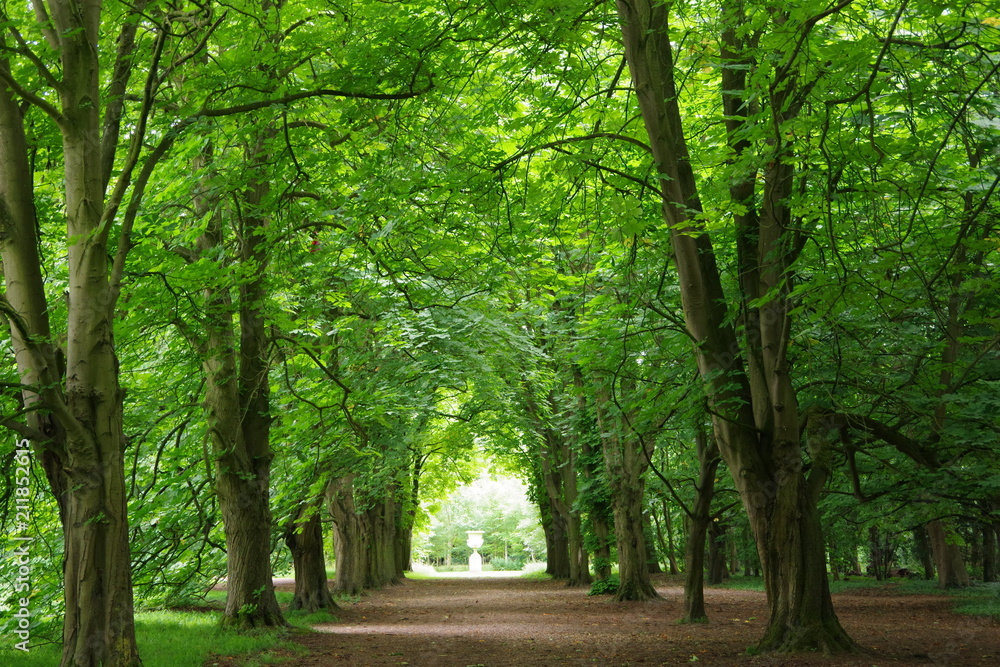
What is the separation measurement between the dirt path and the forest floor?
0.06 feet

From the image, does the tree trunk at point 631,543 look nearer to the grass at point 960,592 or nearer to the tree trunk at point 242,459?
the grass at point 960,592

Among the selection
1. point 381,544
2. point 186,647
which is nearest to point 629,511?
point 186,647

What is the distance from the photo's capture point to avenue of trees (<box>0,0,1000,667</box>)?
256 inches

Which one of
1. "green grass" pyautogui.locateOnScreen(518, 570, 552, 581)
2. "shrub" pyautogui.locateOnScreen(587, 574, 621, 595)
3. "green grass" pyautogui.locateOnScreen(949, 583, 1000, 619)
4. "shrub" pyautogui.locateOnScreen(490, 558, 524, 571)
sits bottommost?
"shrub" pyautogui.locateOnScreen(490, 558, 524, 571)

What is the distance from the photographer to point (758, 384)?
9.09 metres

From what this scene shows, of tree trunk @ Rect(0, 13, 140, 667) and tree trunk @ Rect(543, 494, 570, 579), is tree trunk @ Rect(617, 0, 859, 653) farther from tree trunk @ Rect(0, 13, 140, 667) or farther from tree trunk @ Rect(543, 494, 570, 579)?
tree trunk @ Rect(543, 494, 570, 579)

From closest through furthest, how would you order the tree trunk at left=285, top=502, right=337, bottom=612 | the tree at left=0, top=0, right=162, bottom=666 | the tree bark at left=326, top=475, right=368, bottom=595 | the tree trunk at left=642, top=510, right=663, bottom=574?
the tree at left=0, top=0, right=162, bottom=666 < the tree trunk at left=285, top=502, right=337, bottom=612 < the tree bark at left=326, top=475, right=368, bottom=595 < the tree trunk at left=642, top=510, right=663, bottom=574

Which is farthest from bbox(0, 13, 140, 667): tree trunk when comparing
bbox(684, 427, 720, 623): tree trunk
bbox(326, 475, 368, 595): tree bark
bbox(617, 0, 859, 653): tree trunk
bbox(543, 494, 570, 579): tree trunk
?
bbox(543, 494, 570, 579): tree trunk

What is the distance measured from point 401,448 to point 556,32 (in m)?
13.0

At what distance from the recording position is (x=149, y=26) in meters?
8.98

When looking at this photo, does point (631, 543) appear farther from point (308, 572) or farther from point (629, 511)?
point (308, 572)

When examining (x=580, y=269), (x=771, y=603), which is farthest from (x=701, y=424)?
(x=580, y=269)

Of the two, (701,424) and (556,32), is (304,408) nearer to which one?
(701,424)

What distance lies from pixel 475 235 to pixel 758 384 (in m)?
3.76
